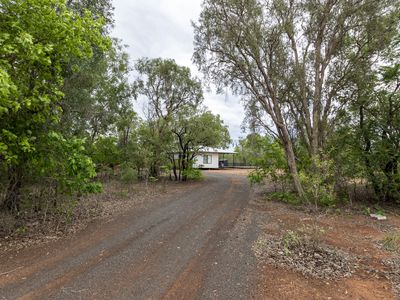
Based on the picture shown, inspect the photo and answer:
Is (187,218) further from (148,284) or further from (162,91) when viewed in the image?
(162,91)

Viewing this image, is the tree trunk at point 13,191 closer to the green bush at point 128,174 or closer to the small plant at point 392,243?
the green bush at point 128,174

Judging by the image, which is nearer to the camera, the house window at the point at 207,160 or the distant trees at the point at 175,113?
the distant trees at the point at 175,113

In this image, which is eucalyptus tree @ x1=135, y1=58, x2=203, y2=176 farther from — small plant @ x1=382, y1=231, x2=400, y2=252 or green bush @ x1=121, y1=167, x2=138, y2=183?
small plant @ x1=382, y1=231, x2=400, y2=252

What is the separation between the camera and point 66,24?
152 inches

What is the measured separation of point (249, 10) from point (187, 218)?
8284 millimetres

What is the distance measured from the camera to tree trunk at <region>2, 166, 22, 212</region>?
5.27 meters

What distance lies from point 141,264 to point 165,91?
14.2 meters

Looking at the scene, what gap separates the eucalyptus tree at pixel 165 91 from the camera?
15.7 m

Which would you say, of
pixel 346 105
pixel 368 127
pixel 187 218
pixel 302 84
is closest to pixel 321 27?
pixel 302 84

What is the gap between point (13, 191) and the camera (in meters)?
5.43

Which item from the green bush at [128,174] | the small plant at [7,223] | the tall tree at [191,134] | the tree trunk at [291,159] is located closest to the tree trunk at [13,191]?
the small plant at [7,223]

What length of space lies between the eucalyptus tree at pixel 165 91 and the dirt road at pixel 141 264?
31.7 feet

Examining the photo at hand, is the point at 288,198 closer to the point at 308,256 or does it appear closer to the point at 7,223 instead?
the point at 308,256

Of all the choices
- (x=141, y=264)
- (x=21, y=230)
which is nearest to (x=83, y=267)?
(x=141, y=264)
